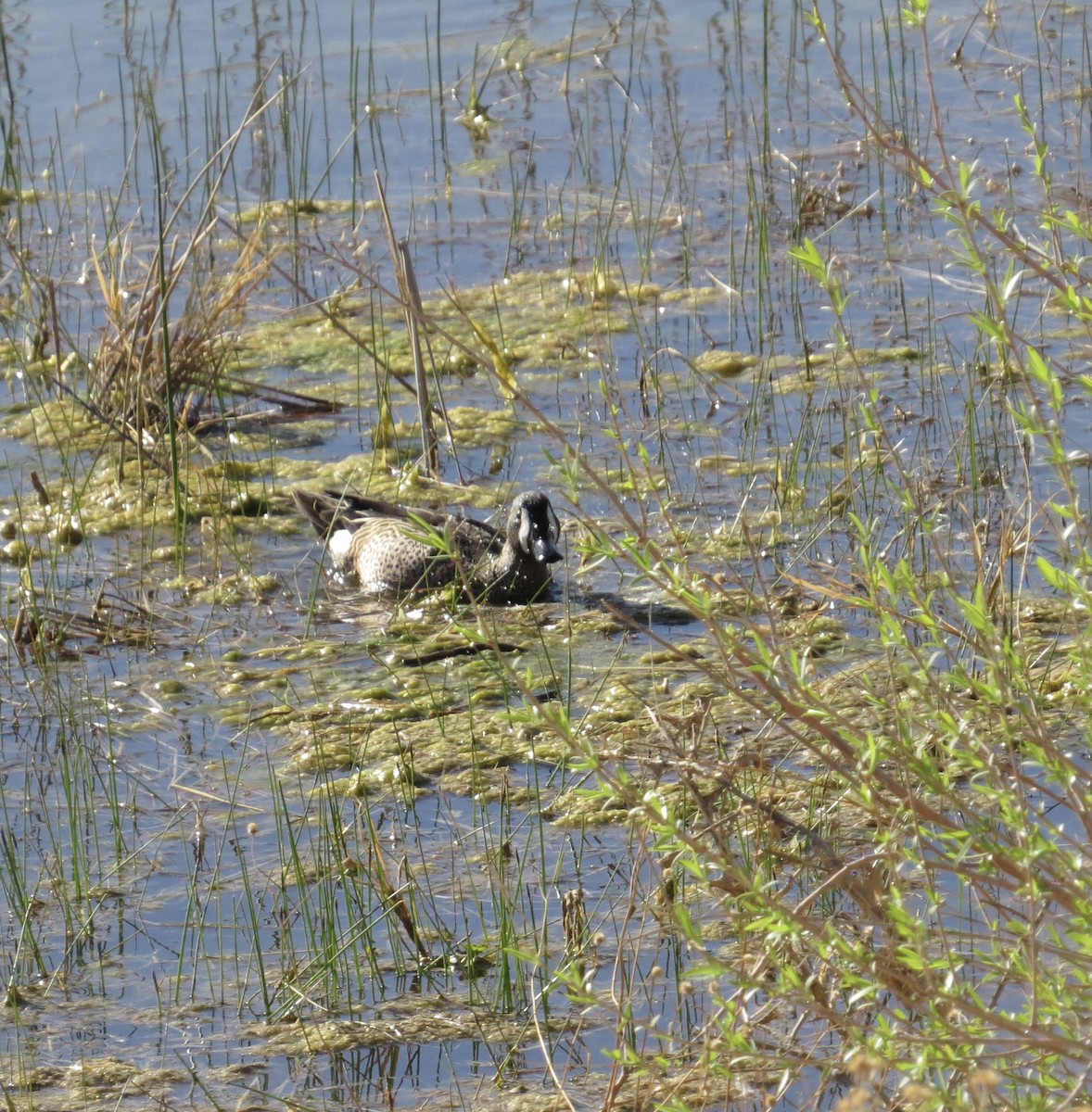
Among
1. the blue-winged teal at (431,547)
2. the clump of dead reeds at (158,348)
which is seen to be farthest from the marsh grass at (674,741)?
the blue-winged teal at (431,547)

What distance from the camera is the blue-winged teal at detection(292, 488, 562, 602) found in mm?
6336

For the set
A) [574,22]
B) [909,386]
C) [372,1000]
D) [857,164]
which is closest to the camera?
[372,1000]

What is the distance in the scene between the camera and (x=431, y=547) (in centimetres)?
614

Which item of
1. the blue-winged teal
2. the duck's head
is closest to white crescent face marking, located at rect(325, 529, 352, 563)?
the blue-winged teal

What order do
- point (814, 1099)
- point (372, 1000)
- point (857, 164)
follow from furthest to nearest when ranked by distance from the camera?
point (857, 164) → point (372, 1000) → point (814, 1099)

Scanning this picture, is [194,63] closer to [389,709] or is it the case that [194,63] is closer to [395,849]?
[389,709]

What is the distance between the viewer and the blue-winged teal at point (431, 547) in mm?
6336

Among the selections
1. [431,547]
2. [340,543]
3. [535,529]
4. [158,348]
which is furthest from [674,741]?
[158,348]

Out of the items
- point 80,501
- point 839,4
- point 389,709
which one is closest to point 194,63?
point 839,4

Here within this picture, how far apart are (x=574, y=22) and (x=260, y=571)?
18.0 feet

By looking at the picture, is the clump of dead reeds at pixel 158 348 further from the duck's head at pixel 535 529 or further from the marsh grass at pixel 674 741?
the duck's head at pixel 535 529

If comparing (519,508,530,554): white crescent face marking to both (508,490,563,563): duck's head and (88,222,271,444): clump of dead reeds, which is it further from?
(88,222,271,444): clump of dead reeds

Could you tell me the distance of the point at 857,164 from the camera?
9.47 m

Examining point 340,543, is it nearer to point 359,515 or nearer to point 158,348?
point 359,515
